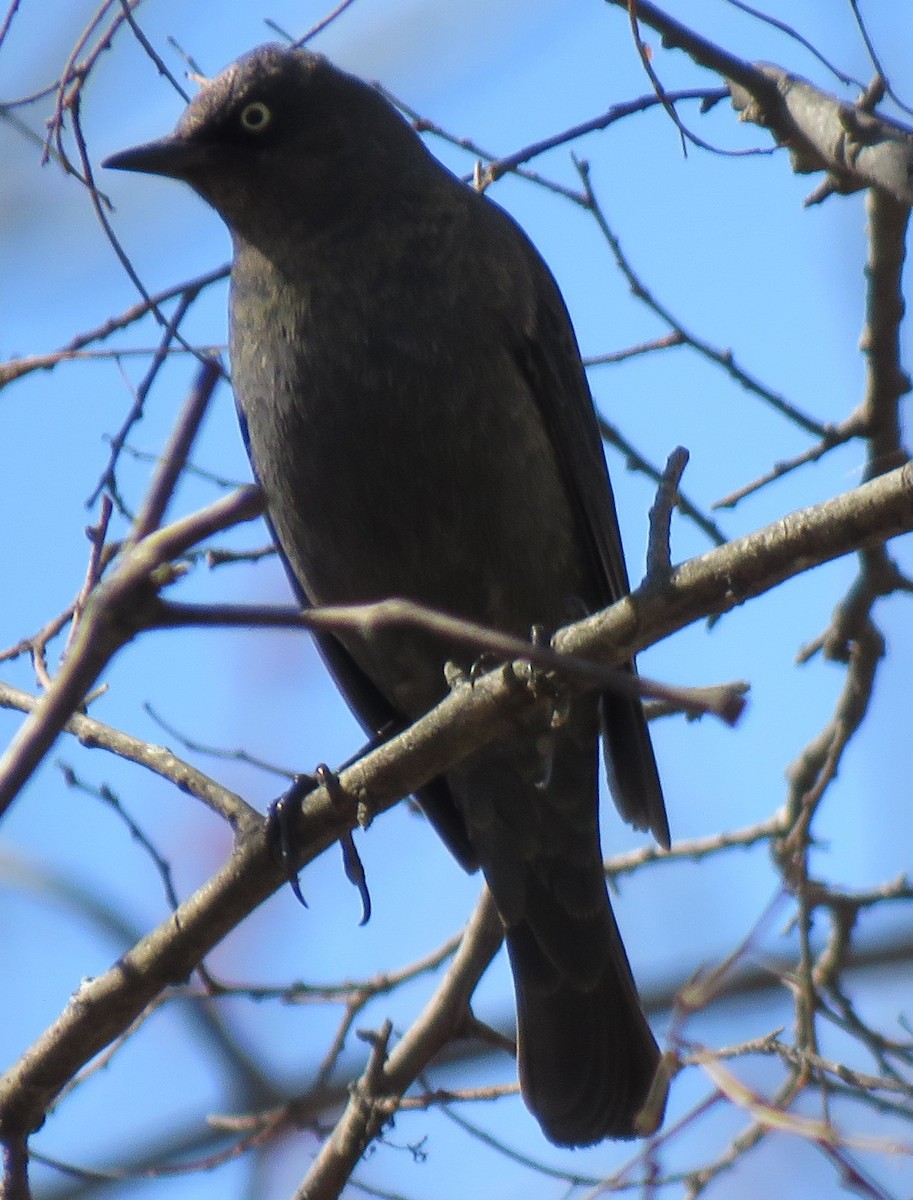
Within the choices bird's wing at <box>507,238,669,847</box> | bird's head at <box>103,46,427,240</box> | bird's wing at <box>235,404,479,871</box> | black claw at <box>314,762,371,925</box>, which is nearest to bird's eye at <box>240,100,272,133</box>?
bird's head at <box>103,46,427,240</box>

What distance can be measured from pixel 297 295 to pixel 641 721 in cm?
156

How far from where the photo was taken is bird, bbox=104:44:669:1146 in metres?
4.21

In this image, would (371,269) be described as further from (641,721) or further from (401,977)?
(401,977)

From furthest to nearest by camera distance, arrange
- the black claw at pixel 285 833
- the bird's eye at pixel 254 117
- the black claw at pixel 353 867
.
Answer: the bird's eye at pixel 254 117 < the black claw at pixel 353 867 < the black claw at pixel 285 833

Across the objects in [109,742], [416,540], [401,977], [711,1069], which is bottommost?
[711,1069]

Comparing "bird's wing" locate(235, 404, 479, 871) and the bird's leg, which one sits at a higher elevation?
"bird's wing" locate(235, 404, 479, 871)

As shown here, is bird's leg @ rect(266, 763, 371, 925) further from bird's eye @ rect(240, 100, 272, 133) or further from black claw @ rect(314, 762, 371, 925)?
bird's eye @ rect(240, 100, 272, 133)

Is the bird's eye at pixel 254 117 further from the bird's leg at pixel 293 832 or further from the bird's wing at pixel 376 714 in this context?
the bird's leg at pixel 293 832

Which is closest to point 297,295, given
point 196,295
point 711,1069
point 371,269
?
point 371,269

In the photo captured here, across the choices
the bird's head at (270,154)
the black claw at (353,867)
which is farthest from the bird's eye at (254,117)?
the black claw at (353,867)

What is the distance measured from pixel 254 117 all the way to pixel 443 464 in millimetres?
1363

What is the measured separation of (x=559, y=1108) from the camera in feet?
14.9

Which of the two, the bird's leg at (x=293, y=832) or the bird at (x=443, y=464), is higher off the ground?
the bird at (x=443, y=464)

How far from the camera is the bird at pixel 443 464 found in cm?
421
